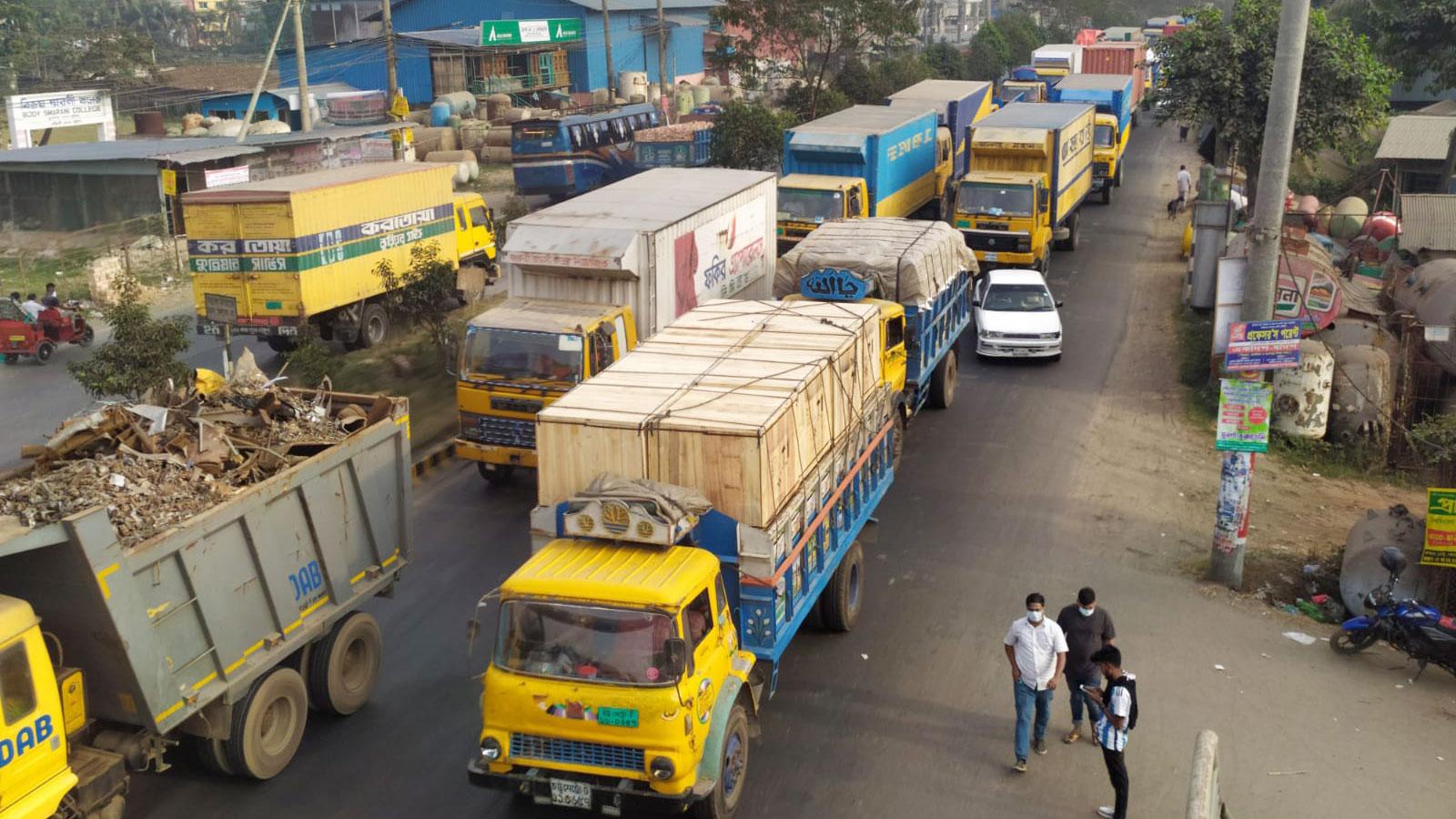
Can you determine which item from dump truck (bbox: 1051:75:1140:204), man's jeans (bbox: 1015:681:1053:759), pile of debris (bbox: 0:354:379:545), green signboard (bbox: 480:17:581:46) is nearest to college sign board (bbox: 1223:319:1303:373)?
man's jeans (bbox: 1015:681:1053:759)

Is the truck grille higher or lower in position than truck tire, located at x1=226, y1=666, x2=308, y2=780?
higher

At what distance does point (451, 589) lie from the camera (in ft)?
45.5

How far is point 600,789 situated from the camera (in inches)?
340

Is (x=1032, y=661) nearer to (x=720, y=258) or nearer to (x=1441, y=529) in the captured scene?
(x=1441, y=529)

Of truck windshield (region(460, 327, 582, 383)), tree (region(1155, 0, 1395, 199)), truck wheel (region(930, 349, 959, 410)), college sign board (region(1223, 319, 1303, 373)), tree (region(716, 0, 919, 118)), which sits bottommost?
truck wheel (region(930, 349, 959, 410))

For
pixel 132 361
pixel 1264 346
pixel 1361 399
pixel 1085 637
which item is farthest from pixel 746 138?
pixel 1085 637

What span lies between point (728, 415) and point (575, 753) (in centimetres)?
293

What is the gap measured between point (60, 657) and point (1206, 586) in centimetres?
1111

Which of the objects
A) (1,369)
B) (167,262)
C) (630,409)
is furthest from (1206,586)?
(167,262)

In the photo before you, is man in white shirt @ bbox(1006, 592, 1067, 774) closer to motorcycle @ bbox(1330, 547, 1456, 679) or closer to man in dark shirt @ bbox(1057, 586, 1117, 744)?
man in dark shirt @ bbox(1057, 586, 1117, 744)

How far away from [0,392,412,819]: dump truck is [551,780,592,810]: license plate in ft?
8.86

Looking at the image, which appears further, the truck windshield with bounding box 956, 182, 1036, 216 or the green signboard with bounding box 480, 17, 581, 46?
the green signboard with bounding box 480, 17, 581, 46

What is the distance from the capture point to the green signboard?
2445 inches

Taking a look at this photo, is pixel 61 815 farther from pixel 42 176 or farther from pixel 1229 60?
pixel 42 176
